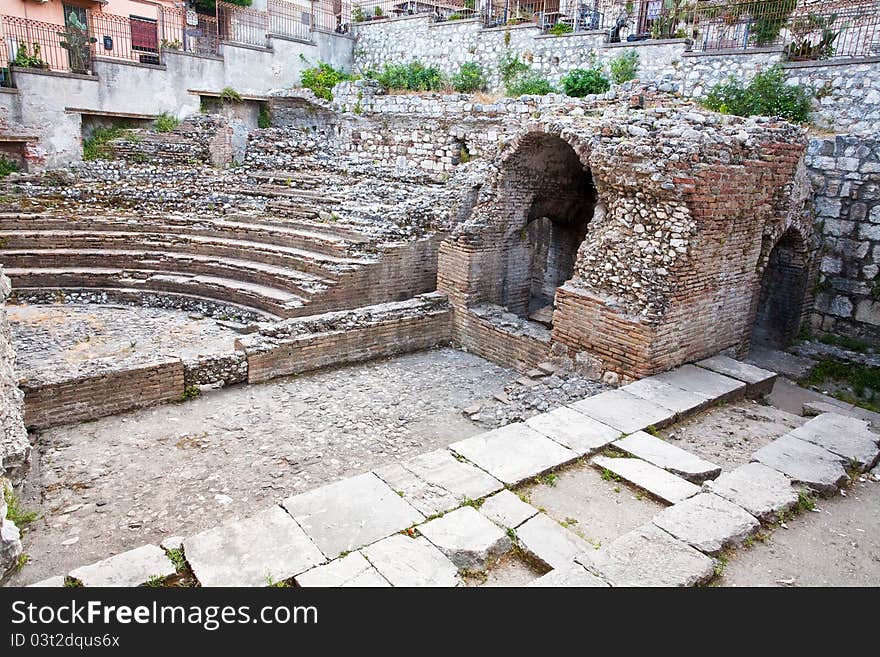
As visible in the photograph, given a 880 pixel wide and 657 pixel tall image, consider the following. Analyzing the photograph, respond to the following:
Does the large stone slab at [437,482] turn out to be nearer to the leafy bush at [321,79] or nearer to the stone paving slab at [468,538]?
the stone paving slab at [468,538]

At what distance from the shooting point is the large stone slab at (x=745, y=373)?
6.56 m

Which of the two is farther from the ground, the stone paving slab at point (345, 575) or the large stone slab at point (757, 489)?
the large stone slab at point (757, 489)

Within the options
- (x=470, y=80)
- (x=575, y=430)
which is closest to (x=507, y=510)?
(x=575, y=430)

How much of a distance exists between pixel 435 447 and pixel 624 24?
40.6ft

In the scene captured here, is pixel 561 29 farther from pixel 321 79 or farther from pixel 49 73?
pixel 49 73

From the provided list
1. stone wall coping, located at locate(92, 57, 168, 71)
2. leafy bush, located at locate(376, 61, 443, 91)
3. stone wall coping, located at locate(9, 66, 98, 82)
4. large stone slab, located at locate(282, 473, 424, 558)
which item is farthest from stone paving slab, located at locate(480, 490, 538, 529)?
stone wall coping, located at locate(92, 57, 168, 71)

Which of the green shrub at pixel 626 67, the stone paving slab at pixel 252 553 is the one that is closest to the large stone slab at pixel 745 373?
the stone paving slab at pixel 252 553

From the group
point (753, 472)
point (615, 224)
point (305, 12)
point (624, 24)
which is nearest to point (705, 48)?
point (624, 24)

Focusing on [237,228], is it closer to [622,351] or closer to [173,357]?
[173,357]

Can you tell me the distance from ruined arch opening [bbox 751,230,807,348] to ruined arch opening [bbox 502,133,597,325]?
9.07 ft

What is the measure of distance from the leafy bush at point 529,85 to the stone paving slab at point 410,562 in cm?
1228

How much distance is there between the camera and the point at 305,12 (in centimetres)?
2105

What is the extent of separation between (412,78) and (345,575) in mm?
16097

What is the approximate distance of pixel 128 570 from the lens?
142 inches
